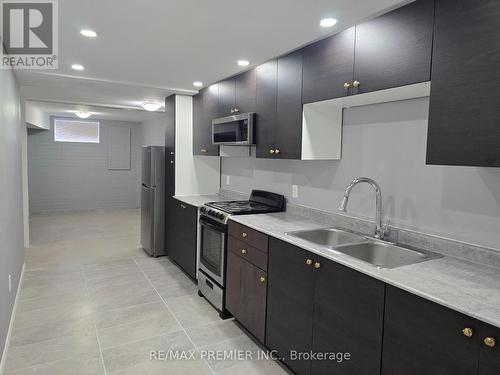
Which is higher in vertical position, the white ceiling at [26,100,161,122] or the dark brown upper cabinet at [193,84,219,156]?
the white ceiling at [26,100,161,122]

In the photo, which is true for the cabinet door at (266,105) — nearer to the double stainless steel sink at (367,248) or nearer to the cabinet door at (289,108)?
the cabinet door at (289,108)

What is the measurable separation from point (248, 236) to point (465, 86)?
5.88 ft

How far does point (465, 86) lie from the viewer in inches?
61.1

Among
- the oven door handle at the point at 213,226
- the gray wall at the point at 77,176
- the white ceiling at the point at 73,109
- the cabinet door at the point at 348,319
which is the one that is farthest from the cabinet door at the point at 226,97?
the gray wall at the point at 77,176

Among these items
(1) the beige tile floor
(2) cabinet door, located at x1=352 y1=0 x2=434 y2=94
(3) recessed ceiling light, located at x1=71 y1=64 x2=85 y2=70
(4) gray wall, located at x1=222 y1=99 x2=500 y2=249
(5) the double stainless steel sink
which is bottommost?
(1) the beige tile floor

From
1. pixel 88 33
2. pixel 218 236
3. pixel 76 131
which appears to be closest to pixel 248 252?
pixel 218 236

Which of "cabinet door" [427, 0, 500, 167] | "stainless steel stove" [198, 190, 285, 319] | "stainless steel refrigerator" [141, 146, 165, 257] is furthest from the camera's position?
"stainless steel refrigerator" [141, 146, 165, 257]

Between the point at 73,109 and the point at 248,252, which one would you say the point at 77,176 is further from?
the point at 248,252

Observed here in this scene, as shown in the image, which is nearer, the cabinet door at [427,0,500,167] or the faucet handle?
the cabinet door at [427,0,500,167]

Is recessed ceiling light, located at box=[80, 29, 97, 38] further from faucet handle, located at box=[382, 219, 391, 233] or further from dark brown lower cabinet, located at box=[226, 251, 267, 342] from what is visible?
faucet handle, located at box=[382, 219, 391, 233]

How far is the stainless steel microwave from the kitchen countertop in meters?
1.42

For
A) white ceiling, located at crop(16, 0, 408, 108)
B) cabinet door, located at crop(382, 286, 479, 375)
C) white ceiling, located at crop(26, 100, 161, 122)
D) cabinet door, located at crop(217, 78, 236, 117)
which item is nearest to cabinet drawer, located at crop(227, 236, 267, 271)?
cabinet door, located at crop(382, 286, 479, 375)

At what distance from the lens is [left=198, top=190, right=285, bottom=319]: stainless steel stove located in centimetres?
315

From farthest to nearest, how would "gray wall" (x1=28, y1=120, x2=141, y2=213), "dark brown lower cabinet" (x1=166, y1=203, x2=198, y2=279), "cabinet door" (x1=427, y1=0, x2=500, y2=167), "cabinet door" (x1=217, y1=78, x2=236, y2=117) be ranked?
"gray wall" (x1=28, y1=120, x2=141, y2=213) → "dark brown lower cabinet" (x1=166, y1=203, x2=198, y2=279) → "cabinet door" (x1=217, y1=78, x2=236, y2=117) → "cabinet door" (x1=427, y1=0, x2=500, y2=167)
